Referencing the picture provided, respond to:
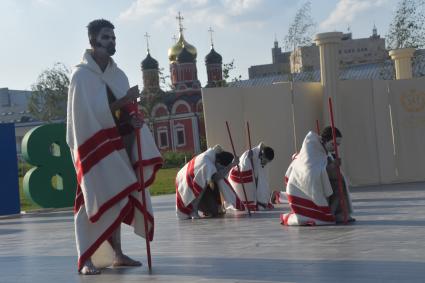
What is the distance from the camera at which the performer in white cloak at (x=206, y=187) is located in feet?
40.6

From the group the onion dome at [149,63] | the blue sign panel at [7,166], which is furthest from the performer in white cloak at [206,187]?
the onion dome at [149,63]

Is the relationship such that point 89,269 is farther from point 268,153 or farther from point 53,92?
point 53,92

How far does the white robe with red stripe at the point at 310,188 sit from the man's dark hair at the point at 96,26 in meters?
3.80

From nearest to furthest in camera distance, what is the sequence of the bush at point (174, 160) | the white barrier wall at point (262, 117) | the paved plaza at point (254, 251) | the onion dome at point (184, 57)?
the paved plaza at point (254, 251) < the white barrier wall at point (262, 117) < the bush at point (174, 160) < the onion dome at point (184, 57)

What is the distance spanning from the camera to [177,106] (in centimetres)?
6159

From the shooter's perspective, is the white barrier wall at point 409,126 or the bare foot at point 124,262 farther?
the white barrier wall at point 409,126

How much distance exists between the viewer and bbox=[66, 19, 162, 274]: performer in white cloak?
6.77m

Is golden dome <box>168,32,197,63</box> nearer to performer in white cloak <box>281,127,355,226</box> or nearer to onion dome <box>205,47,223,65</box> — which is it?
onion dome <box>205,47,223,65</box>

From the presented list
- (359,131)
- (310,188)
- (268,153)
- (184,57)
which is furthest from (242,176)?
(184,57)

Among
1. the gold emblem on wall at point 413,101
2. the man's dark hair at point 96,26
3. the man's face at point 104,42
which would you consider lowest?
the gold emblem on wall at point 413,101

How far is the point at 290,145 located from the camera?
16.8 metres

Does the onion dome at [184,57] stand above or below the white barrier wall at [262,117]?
above

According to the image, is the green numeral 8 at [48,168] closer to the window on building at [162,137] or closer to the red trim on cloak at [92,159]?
the red trim on cloak at [92,159]

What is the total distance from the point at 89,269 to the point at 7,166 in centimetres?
1006
